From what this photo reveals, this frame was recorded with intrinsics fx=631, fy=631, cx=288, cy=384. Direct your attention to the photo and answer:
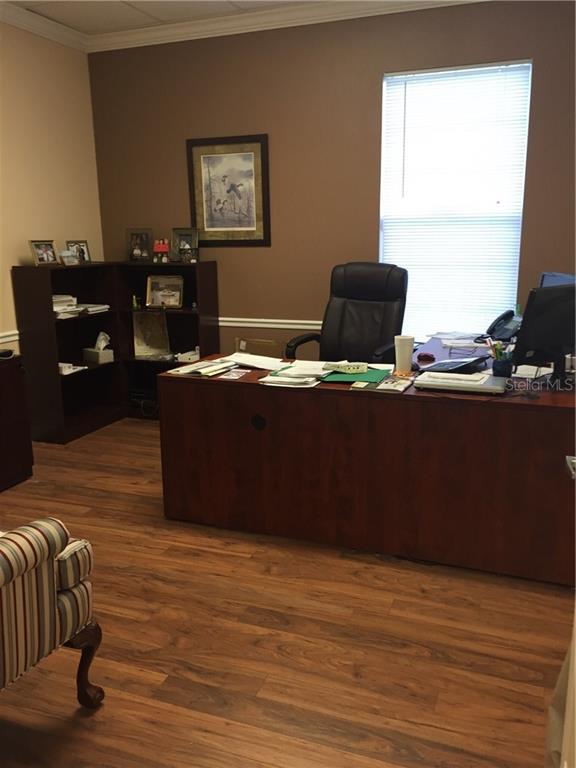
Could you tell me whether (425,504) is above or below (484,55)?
below

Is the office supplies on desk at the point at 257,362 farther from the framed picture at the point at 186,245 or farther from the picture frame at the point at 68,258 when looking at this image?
the picture frame at the point at 68,258

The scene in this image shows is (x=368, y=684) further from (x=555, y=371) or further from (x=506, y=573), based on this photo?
(x=555, y=371)

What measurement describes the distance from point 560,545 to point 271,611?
1151 millimetres

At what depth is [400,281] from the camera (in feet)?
12.2

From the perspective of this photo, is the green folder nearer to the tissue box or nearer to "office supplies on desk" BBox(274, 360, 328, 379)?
"office supplies on desk" BBox(274, 360, 328, 379)

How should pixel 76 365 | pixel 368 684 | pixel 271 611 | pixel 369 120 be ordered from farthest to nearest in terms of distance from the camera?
1. pixel 76 365
2. pixel 369 120
3. pixel 271 611
4. pixel 368 684

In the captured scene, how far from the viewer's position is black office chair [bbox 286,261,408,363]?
373 cm

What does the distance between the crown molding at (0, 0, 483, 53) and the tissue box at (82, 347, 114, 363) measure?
217 cm

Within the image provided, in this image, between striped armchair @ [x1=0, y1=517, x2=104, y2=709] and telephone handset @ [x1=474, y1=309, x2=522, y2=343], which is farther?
telephone handset @ [x1=474, y1=309, x2=522, y2=343]

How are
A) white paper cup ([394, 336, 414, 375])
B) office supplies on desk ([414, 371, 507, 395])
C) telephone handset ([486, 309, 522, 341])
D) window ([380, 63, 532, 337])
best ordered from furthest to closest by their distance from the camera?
window ([380, 63, 532, 337])
telephone handset ([486, 309, 522, 341])
white paper cup ([394, 336, 414, 375])
office supplies on desk ([414, 371, 507, 395])

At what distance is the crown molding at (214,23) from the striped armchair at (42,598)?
3.69 metres

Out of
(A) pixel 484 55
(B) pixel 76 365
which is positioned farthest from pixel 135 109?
(A) pixel 484 55

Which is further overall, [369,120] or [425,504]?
[369,120]

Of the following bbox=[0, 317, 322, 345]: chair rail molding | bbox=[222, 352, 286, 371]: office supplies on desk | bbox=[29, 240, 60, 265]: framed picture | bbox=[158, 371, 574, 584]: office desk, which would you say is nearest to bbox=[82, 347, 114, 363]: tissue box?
bbox=[29, 240, 60, 265]: framed picture
